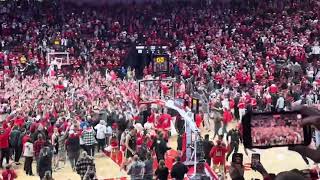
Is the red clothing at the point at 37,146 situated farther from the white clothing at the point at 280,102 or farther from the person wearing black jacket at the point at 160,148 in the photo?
the white clothing at the point at 280,102

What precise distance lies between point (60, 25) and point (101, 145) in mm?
18887

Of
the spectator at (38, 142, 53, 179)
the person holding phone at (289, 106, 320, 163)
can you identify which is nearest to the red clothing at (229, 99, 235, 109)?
the spectator at (38, 142, 53, 179)

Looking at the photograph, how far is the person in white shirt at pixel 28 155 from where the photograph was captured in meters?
13.8

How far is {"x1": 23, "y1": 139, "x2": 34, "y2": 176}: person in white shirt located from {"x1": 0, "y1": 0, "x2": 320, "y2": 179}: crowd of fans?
29mm

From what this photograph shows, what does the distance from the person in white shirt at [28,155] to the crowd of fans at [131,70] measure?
0.10 ft

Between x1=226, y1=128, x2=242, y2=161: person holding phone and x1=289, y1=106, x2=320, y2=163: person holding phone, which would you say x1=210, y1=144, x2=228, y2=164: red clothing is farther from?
x1=289, y1=106, x2=320, y2=163: person holding phone

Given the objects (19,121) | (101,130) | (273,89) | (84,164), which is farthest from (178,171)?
(273,89)

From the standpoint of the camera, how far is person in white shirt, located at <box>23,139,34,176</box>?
1380 centimetres

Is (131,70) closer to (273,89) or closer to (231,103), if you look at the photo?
(273,89)

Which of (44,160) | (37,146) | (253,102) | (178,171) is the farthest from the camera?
(253,102)

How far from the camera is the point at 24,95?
19.2m

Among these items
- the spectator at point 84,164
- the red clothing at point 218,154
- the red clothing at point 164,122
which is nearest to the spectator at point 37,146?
the spectator at point 84,164

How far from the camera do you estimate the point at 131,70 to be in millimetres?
25750

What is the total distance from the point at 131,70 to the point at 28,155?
1217cm
